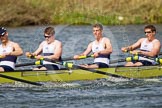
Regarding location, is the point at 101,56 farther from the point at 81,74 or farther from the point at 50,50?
the point at 50,50

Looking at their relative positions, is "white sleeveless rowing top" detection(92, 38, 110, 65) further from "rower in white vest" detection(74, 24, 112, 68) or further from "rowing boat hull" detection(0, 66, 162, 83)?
"rowing boat hull" detection(0, 66, 162, 83)

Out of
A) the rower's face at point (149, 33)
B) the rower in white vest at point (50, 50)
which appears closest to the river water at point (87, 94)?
the rower in white vest at point (50, 50)

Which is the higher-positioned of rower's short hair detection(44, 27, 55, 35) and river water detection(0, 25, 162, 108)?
rower's short hair detection(44, 27, 55, 35)

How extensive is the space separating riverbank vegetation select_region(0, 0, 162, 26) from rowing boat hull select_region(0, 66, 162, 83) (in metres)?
21.8

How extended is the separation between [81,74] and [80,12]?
23.4m

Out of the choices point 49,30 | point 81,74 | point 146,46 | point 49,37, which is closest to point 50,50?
point 49,37

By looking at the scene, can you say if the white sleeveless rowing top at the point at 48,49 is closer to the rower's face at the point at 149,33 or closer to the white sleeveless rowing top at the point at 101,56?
the white sleeveless rowing top at the point at 101,56

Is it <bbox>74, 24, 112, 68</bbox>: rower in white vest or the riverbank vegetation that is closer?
<bbox>74, 24, 112, 68</bbox>: rower in white vest

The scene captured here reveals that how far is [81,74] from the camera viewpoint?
1745 centimetres

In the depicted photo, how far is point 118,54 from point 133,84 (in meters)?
8.62

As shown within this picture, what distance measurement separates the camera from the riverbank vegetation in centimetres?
4044

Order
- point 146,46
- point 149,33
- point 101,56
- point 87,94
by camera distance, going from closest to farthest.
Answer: point 87,94
point 101,56
point 149,33
point 146,46

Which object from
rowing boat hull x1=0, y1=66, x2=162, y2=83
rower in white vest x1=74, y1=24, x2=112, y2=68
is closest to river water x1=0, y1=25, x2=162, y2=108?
rowing boat hull x1=0, y1=66, x2=162, y2=83

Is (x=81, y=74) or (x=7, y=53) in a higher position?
(x=7, y=53)
